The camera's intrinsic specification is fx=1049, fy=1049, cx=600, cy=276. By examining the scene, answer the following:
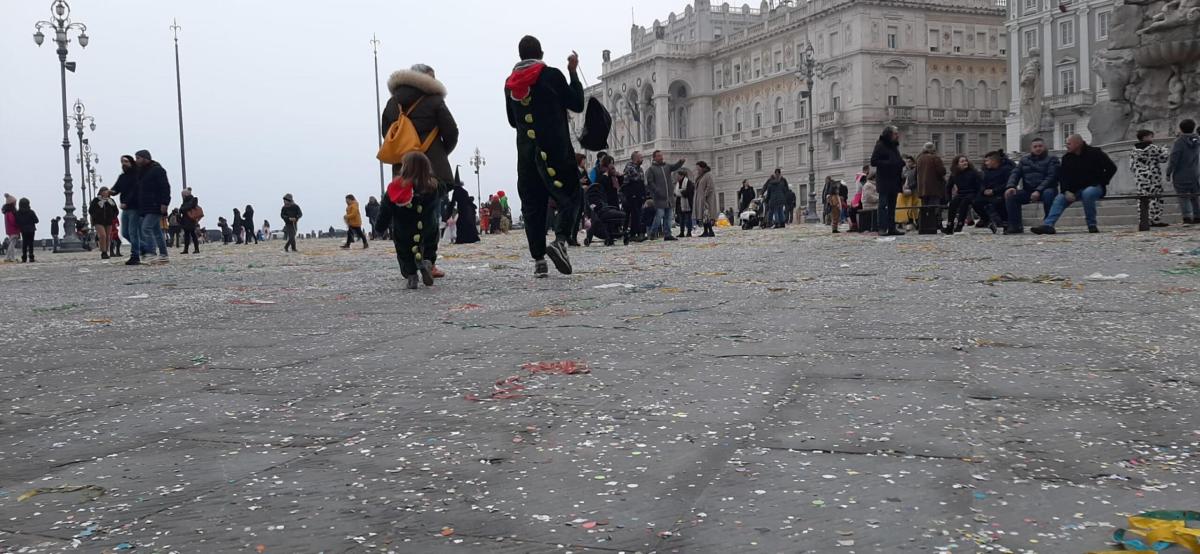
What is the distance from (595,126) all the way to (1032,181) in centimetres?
1014

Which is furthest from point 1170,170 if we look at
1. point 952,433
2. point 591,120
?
point 952,433

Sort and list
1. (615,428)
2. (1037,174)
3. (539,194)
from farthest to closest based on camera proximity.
Answer: (1037,174), (539,194), (615,428)

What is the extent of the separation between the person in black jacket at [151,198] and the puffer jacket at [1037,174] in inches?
508

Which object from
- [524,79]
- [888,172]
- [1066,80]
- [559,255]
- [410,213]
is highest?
[1066,80]

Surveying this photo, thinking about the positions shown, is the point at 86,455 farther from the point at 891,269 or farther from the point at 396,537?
the point at 891,269

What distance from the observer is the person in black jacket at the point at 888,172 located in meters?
16.2

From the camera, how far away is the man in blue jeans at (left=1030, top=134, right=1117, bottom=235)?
594 inches

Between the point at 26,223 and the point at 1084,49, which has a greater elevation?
the point at 1084,49

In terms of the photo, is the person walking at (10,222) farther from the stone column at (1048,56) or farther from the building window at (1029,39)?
the building window at (1029,39)

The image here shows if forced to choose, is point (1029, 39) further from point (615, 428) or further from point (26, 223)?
point (615, 428)

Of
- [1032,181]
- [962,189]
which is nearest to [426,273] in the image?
[1032,181]

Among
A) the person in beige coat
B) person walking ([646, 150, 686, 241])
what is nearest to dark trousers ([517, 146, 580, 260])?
person walking ([646, 150, 686, 241])

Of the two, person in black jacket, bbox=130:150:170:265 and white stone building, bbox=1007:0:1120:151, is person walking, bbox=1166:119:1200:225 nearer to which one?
person in black jacket, bbox=130:150:170:265

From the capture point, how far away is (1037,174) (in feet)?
52.7
